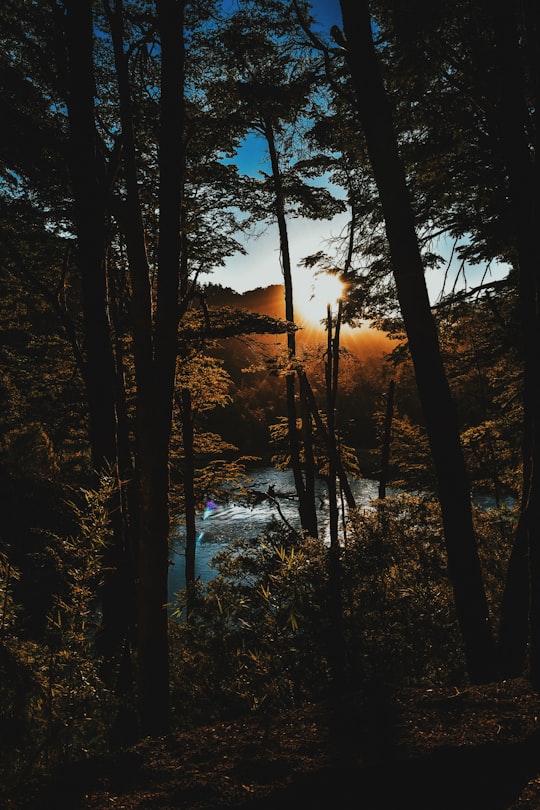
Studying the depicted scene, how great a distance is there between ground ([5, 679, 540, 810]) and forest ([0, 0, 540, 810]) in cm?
11

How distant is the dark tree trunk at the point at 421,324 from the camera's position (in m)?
4.17

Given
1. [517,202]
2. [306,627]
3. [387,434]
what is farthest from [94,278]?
[387,434]

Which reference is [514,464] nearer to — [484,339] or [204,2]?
[484,339]

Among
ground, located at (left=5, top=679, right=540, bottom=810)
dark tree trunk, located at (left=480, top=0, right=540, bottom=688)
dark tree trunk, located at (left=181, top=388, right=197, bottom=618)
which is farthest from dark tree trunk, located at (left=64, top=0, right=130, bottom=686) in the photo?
dark tree trunk, located at (left=181, top=388, right=197, bottom=618)

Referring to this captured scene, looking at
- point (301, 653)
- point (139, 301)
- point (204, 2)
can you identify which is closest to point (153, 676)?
point (301, 653)

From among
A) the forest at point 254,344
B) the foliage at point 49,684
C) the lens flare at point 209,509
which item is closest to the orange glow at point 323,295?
the forest at point 254,344

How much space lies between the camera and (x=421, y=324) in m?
4.24

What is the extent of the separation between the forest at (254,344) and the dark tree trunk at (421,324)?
0.8 inches

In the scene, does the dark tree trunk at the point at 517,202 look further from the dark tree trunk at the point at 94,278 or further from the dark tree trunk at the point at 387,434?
the dark tree trunk at the point at 387,434

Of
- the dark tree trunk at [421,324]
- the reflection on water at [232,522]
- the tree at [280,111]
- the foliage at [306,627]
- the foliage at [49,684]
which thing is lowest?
the reflection on water at [232,522]

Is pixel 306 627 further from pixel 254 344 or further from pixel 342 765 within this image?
pixel 254 344

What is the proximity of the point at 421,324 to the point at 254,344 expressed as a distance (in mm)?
4220

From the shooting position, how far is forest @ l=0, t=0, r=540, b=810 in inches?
122

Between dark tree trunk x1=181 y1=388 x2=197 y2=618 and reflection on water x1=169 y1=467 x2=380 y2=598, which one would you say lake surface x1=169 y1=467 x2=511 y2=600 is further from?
→ dark tree trunk x1=181 y1=388 x2=197 y2=618
